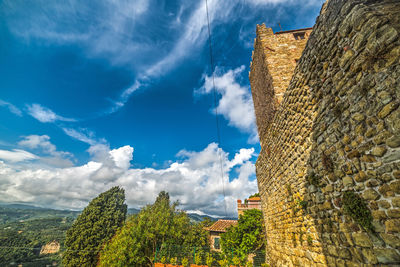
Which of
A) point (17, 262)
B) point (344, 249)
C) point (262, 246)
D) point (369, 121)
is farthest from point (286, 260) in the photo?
point (17, 262)

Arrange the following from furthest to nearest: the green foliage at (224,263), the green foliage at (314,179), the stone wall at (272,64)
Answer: the stone wall at (272,64) → the green foliage at (224,263) → the green foliage at (314,179)

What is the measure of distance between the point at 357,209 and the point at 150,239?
17158 mm

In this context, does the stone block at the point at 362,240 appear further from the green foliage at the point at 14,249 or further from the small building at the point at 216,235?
the green foliage at the point at 14,249

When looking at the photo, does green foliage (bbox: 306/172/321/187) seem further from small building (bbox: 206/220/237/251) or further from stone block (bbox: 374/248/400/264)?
small building (bbox: 206/220/237/251)

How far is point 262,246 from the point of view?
18047 mm

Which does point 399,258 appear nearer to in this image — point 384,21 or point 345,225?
point 345,225

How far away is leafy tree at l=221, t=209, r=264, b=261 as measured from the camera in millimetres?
17906

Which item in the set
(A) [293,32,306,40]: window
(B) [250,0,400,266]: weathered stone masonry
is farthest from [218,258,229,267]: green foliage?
(A) [293,32,306,40]: window

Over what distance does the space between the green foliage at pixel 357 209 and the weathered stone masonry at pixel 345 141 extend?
15 mm

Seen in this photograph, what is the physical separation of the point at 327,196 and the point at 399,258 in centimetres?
141

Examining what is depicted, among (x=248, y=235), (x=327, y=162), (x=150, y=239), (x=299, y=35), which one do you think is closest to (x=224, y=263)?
(x=327, y=162)

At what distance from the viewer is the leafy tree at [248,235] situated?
1791 cm

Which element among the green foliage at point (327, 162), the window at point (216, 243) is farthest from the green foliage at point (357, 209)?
the window at point (216, 243)

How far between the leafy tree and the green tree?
18371 millimetres
